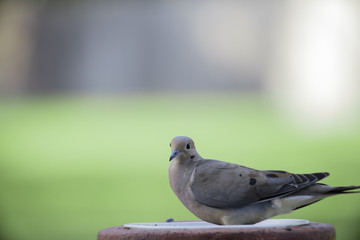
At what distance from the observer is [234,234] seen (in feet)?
3.32

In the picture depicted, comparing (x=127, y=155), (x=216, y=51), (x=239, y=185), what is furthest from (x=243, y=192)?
(x=216, y=51)

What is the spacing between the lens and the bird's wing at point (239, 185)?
1.18 m

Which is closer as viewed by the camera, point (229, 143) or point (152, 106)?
point (229, 143)

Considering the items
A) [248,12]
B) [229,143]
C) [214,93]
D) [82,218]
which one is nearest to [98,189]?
[82,218]

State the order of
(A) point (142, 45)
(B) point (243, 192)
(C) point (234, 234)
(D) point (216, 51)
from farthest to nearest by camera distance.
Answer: (A) point (142, 45), (D) point (216, 51), (B) point (243, 192), (C) point (234, 234)

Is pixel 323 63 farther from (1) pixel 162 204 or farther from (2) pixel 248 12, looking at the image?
(1) pixel 162 204

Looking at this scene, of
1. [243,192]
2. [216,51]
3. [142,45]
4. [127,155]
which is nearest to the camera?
[243,192]

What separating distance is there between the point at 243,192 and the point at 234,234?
7.1 inches

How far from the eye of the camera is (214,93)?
4691 millimetres

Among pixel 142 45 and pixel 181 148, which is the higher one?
pixel 142 45

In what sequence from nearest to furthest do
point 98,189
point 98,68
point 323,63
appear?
1. point 98,189
2. point 323,63
3. point 98,68

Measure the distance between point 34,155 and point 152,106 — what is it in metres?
1.09

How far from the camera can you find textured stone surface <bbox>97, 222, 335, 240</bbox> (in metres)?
1.01

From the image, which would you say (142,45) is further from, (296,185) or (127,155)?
(296,185)
